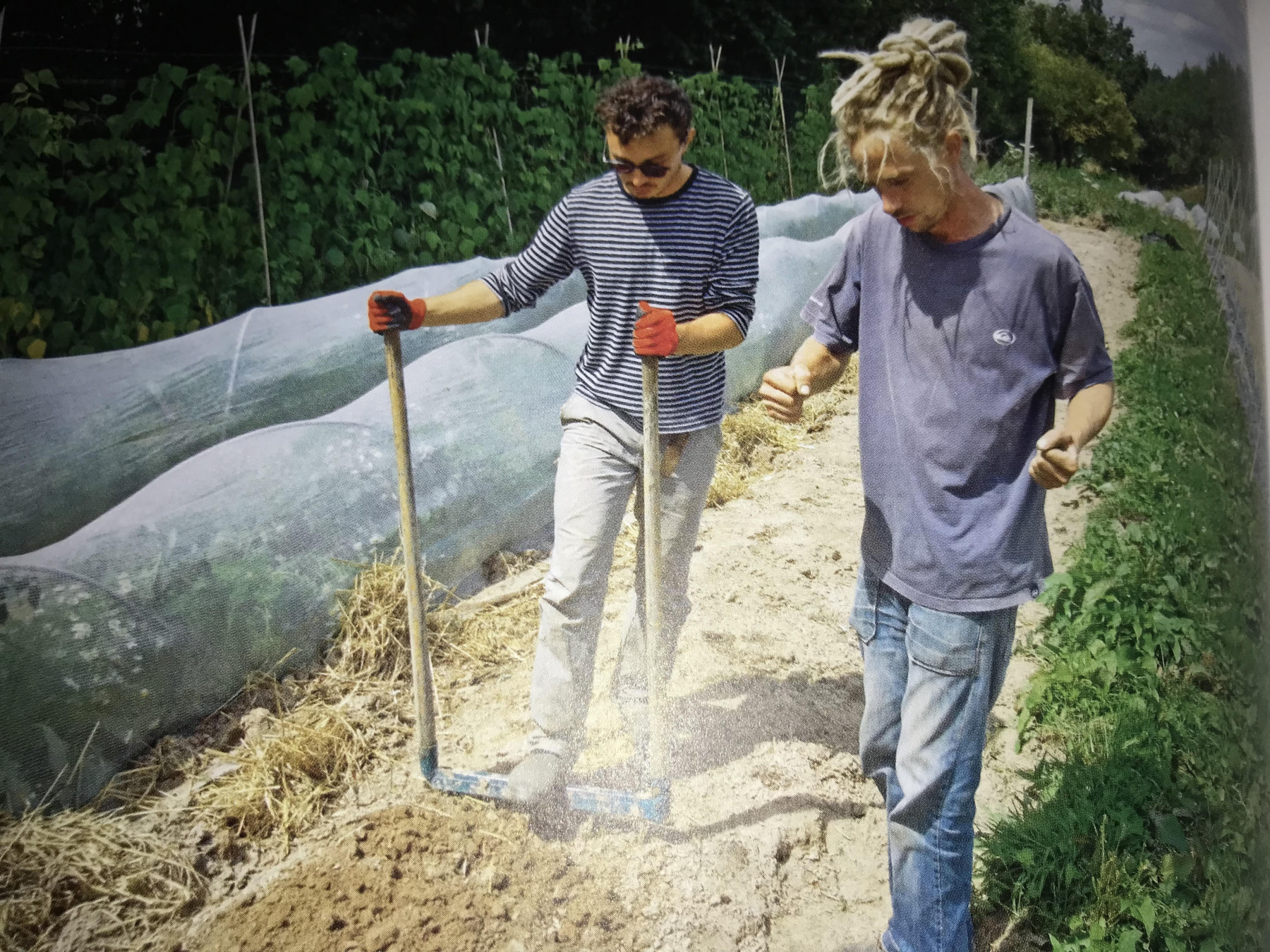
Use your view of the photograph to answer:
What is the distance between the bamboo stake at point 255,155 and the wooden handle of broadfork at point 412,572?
24cm

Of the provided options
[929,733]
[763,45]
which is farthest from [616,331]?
[929,733]

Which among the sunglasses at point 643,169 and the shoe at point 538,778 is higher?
the sunglasses at point 643,169

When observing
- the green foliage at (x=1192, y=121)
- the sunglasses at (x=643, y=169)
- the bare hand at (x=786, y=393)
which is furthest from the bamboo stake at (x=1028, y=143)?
the sunglasses at (x=643, y=169)

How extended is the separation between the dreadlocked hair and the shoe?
4.66 ft

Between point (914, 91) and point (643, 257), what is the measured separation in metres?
0.80

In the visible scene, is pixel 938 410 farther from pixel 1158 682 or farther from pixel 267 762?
pixel 267 762

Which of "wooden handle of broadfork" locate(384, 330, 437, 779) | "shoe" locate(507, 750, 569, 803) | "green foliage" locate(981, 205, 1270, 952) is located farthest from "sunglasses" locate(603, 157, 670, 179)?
"shoe" locate(507, 750, 569, 803)

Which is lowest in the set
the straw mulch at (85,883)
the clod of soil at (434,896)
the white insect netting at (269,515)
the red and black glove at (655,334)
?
the clod of soil at (434,896)

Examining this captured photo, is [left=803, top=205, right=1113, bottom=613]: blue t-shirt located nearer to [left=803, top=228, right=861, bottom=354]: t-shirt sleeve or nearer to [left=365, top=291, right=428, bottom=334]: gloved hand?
[left=803, top=228, right=861, bottom=354]: t-shirt sleeve

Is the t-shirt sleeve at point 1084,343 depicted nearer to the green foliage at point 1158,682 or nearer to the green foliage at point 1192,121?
the green foliage at point 1158,682

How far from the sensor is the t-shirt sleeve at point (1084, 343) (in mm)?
1485

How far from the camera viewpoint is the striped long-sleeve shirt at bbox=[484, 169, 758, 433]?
210cm

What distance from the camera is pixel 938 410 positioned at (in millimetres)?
1597

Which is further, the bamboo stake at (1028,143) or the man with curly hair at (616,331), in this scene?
the man with curly hair at (616,331)
